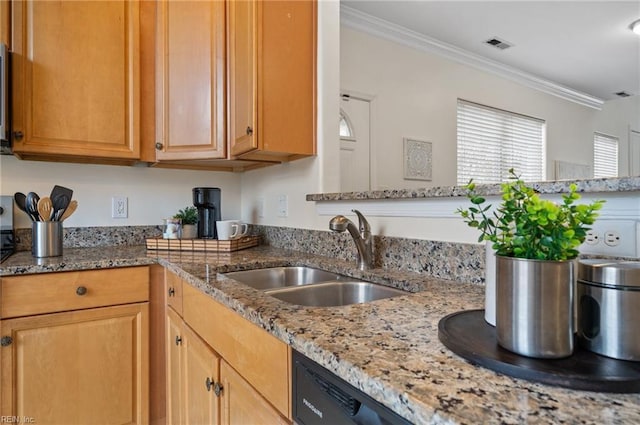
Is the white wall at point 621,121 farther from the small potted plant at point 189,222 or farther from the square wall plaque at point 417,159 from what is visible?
the small potted plant at point 189,222

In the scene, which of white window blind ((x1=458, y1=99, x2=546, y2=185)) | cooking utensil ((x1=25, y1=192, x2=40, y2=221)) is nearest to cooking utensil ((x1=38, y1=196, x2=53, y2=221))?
cooking utensil ((x1=25, y1=192, x2=40, y2=221))

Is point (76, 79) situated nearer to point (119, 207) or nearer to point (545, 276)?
point (119, 207)

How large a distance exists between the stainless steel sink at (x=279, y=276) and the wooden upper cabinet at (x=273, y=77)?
52cm

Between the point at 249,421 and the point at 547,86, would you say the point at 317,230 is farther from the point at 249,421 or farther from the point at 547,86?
the point at 547,86

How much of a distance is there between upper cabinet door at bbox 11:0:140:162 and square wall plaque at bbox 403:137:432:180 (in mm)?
1990

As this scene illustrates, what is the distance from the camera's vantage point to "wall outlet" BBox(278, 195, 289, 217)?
6.52ft

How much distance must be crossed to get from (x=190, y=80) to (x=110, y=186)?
0.77 meters

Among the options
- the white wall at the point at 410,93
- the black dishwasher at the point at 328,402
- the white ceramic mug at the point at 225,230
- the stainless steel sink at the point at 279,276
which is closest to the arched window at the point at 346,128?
the white wall at the point at 410,93

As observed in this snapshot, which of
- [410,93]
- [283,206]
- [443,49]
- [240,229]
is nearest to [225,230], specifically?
[240,229]

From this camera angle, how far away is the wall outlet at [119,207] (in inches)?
83.9

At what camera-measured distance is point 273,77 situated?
1.63 m

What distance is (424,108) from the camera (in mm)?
3158

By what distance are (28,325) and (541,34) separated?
3883mm

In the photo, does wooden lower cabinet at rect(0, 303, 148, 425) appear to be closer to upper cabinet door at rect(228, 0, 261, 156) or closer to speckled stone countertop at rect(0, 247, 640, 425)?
speckled stone countertop at rect(0, 247, 640, 425)
